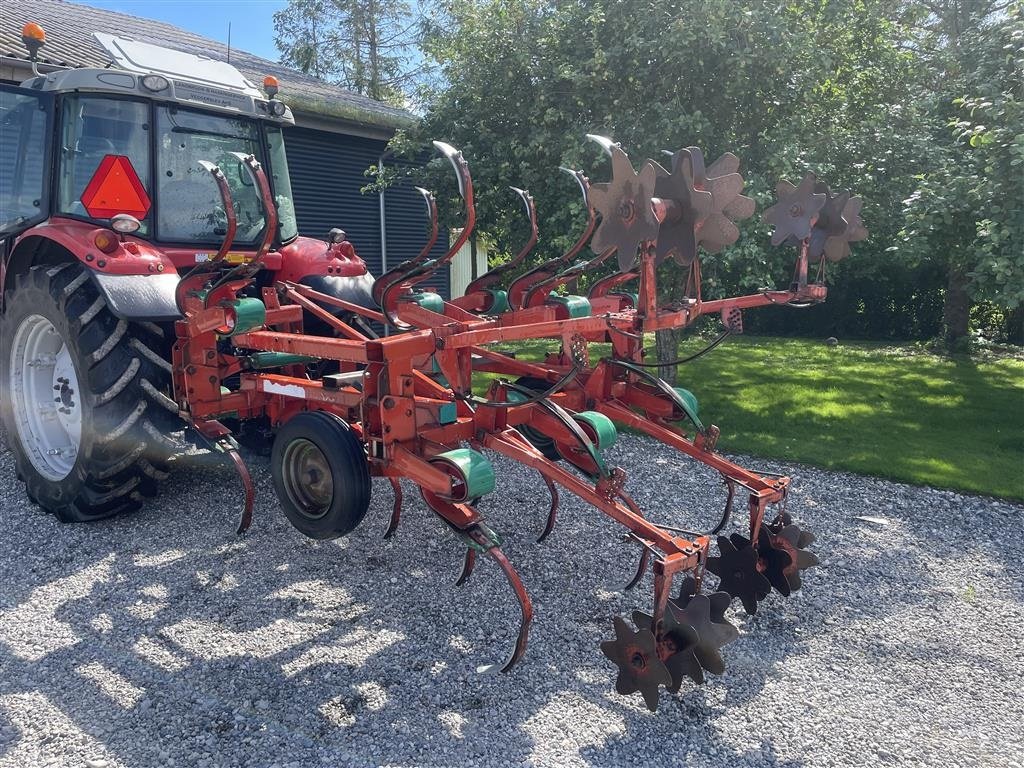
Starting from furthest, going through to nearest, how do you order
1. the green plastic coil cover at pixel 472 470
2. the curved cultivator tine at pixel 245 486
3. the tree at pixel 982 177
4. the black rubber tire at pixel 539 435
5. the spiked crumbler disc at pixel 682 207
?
1. the tree at pixel 982 177
2. the black rubber tire at pixel 539 435
3. the curved cultivator tine at pixel 245 486
4. the green plastic coil cover at pixel 472 470
5. the spiked crumbler disc at pixel 682 207

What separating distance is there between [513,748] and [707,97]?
5.39 m

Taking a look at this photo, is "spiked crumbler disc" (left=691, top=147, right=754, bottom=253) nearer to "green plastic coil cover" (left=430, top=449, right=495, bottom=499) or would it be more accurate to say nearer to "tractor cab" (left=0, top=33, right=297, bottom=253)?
"green plastic coil cover" (left=430, top=449, right=495, bottom=499)

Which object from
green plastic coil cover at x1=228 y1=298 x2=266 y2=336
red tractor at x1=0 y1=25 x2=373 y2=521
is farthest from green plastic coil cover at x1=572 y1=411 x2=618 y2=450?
red tractor at x1=0 y1=25 x2=373 y2=521

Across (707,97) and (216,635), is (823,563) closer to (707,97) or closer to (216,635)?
(216,635)

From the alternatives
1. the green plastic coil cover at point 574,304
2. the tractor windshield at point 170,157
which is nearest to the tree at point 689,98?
the green plastic coil cover at point 574,304

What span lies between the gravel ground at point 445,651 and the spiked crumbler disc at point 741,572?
0.08 metres

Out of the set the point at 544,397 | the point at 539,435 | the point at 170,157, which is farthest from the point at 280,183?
the point at 544,397

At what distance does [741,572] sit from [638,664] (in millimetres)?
894

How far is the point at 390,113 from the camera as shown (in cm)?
1123

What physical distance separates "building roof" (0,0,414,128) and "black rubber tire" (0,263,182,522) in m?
3.18

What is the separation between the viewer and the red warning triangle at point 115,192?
14.3ft

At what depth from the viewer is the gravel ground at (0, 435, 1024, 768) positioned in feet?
8.16

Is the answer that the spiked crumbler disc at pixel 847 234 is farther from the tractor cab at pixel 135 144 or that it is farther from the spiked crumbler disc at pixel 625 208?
the tractor cab at pixel 135 144

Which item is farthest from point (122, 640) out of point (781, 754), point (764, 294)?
point (764, 294)
